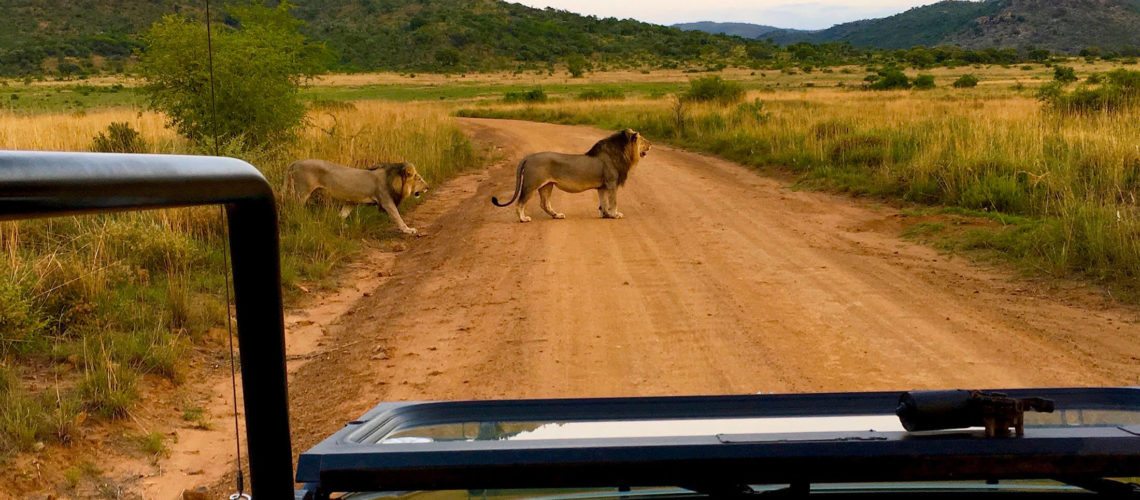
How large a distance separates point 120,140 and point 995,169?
11.6 m

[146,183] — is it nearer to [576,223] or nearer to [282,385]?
[282,385]

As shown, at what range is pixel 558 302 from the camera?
8812mm

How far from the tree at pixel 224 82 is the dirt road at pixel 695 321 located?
3.59m

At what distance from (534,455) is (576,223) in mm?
11703

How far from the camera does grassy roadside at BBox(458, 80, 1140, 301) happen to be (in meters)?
9.75

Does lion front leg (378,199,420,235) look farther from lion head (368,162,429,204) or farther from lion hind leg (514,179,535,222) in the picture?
lion hind leg (514,179,535,222)

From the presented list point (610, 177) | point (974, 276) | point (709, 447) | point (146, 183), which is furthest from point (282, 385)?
point (610, 177)

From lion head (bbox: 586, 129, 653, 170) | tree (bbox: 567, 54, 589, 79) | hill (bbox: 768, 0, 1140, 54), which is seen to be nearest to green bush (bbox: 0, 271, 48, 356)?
lion head (bbox: 586, 129, 653, 170)

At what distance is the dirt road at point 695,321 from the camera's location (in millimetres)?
6512

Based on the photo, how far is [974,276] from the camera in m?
9.70

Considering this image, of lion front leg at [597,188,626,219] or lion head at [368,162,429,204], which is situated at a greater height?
lion head at [368,162,429,204]

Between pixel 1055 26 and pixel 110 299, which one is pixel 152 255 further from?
pixel 1055 26

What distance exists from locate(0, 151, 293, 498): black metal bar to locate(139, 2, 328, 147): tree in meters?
12.2

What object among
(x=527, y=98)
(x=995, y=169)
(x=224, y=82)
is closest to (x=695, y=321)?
(x=995, y=169)
